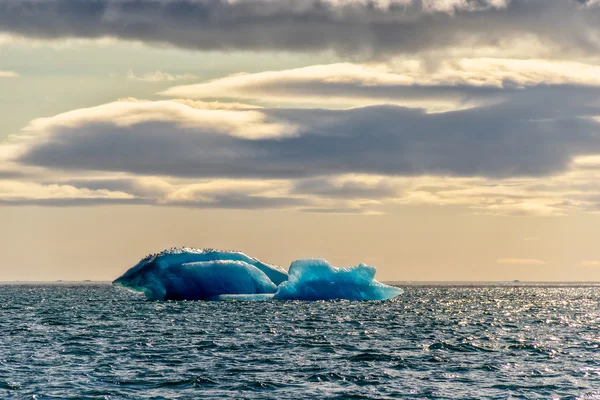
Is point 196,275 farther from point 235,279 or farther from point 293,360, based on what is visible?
point 293,360

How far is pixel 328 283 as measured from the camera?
266ft

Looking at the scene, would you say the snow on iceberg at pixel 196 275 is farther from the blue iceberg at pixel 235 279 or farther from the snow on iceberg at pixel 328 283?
the snow on iceberg at pixel 328 283

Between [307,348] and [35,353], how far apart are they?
1192cm

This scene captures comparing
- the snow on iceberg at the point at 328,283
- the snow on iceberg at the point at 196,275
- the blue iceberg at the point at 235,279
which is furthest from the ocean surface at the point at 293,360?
the snow on iceberg at the point at 328,283

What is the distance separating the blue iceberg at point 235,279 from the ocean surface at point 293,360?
2045cm

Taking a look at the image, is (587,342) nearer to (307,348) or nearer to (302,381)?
(307,348)

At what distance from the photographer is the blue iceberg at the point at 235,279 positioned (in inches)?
3002

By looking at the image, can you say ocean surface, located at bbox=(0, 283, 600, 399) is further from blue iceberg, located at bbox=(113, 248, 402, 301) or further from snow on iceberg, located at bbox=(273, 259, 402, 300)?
snow on iceberg, located at bbox=(273, 259, 402, 300)

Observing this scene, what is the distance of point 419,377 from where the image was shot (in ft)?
95.6

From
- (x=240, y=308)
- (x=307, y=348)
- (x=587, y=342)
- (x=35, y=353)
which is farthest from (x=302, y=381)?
(x=240, y=308)

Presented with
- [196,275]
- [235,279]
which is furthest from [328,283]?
[196,275]

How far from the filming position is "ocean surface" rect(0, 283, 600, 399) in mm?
26250

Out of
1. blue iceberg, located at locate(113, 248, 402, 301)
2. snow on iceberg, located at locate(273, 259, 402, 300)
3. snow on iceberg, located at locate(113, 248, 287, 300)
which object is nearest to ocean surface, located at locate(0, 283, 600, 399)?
snow on iceberg, located at locate(113, 248, 287, 300)

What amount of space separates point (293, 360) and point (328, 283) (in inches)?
1878
